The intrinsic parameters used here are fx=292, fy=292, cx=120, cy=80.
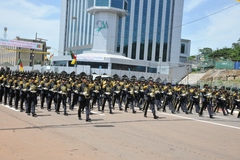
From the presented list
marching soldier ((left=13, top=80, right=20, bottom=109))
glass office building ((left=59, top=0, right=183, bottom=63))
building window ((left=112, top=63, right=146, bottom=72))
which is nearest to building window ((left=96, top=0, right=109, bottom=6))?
glass office building ((left=59, top=0, right=183, bottom=63))

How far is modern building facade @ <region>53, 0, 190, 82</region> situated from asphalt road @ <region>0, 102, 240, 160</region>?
54.8 m

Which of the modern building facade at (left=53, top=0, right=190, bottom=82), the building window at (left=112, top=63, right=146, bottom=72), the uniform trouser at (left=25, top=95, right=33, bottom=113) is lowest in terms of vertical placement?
the uniform trouser at (left=25, top=95, right=33, bottom=113)

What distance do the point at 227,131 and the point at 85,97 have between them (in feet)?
19.8

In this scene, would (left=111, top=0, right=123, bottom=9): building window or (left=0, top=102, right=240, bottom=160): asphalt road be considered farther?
(left=111, top=0, right=123, bottom=9): building window

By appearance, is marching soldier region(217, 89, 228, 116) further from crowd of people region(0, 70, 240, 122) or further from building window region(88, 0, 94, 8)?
building window region(88, 0, 94, 8)

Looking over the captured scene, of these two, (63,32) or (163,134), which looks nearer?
(163,134)

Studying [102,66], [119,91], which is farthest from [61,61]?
[119,91]

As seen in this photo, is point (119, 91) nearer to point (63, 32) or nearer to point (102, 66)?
point (102, 66)

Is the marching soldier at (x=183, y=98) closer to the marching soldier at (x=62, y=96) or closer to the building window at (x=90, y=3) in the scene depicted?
the marching soldier at (x=62, y=96)

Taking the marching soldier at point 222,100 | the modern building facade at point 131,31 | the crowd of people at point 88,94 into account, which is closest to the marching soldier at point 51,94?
the crowd of people at point 88,94

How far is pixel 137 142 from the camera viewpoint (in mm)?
8688

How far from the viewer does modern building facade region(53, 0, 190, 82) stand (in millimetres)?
70938

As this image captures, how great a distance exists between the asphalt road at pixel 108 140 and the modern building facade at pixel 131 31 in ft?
180

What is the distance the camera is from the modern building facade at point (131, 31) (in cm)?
7094
